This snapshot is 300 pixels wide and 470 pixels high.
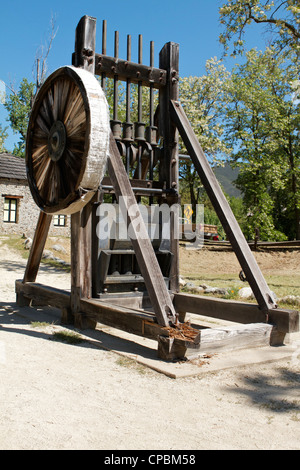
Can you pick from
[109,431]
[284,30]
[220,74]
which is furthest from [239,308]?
[220,74]

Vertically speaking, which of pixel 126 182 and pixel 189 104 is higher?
pixel 189 104

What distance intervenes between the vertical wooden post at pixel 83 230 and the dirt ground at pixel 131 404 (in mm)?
908

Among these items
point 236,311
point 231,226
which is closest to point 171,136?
point 231,226

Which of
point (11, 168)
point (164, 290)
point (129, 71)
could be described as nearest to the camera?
point (164, 290)

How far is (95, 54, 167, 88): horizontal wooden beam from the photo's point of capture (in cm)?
567

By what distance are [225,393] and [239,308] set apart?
6.10ft

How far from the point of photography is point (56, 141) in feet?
17.5

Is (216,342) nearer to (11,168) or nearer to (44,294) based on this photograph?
(44,294)

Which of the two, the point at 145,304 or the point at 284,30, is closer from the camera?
the point at 145,304

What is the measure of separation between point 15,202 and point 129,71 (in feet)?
64.7

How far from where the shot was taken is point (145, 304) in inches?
229

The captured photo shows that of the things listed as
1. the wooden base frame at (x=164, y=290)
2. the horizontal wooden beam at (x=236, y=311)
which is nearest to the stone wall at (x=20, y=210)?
the wooden base frame at (x=164, y=290)
